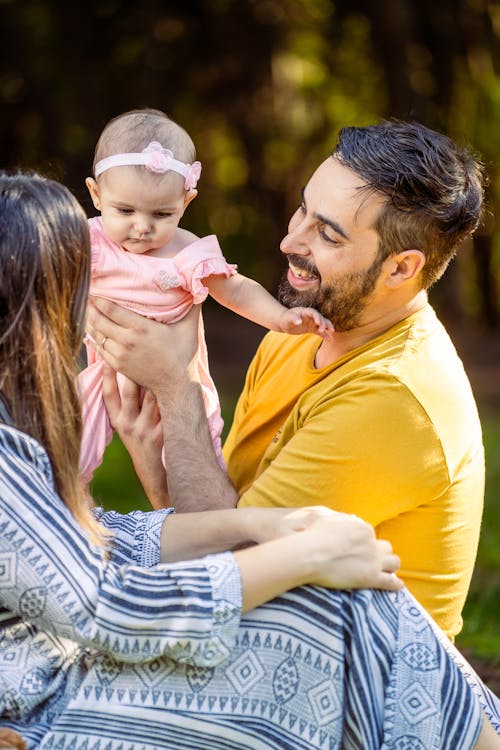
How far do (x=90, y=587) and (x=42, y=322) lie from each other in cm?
57

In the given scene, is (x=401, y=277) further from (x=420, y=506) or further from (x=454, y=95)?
(x=454, y=95)

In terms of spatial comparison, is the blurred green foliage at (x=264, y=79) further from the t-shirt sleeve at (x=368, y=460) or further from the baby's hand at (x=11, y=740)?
the baby's hand at (x=11, y=740)

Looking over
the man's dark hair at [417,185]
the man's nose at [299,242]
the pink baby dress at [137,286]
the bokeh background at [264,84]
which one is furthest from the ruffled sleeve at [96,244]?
the bokeh background at [264,84]

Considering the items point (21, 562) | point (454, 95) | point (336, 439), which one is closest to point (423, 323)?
point (336, 439)

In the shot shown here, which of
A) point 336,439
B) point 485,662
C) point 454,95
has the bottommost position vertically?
point 485,662

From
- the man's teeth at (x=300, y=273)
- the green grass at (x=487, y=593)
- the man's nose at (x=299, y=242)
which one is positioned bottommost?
the green grass at (x=487, y=593)

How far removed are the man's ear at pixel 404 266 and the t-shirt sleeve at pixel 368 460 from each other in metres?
0.43

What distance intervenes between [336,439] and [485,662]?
173 cm

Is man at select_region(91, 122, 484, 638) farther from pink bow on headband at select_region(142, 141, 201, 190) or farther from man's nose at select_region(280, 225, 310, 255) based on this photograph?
pink bow on headband at select_region(142, 141, 201, 190)

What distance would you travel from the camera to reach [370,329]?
3.34 m

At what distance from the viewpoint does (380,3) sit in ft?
41.7

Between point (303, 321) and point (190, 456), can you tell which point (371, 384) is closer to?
point (303, 321)

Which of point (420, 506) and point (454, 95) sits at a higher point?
point (454, 95)

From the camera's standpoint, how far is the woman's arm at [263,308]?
10.5 feet
